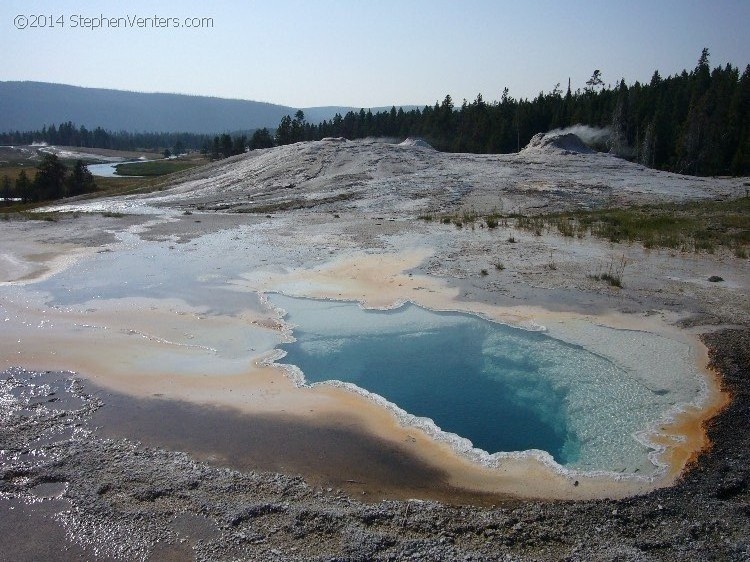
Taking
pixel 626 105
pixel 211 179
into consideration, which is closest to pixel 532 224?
pixel 211 179

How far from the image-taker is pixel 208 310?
476 inches

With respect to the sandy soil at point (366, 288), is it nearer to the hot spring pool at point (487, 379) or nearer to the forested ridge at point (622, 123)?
the hot spring pool at point (487, 379)

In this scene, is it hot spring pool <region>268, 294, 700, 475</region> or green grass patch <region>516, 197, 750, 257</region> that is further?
green grass patch <region>516, 197, 750, 257</region>

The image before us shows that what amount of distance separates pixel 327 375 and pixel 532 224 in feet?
45.8

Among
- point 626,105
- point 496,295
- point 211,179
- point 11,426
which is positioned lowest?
point 11,426

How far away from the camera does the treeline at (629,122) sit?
4316 cm

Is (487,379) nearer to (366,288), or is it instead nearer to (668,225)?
(366,288)

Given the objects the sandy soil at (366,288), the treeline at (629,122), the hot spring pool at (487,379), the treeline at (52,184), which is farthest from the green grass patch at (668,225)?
the treeline at (52,184)

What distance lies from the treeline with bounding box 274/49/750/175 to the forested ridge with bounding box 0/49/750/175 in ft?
0.25

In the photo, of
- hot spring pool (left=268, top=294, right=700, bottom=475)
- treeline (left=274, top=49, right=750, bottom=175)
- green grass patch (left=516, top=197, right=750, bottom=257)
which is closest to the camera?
hot spring pool (left=268, top=294, right=700, bottom=475)

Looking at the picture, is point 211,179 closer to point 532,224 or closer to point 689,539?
point 532,224

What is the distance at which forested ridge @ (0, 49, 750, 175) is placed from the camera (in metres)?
43.2

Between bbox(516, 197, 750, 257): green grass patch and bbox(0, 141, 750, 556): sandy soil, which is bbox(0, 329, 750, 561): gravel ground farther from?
bbox(516, 197, 750, 257): green grass patch

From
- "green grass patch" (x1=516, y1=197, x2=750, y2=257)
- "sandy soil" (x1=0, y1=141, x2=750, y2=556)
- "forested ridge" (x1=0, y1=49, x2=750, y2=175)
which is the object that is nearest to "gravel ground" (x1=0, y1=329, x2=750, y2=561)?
"sandy soil" (x1=0, y1=141, x2=750, y2=556)
